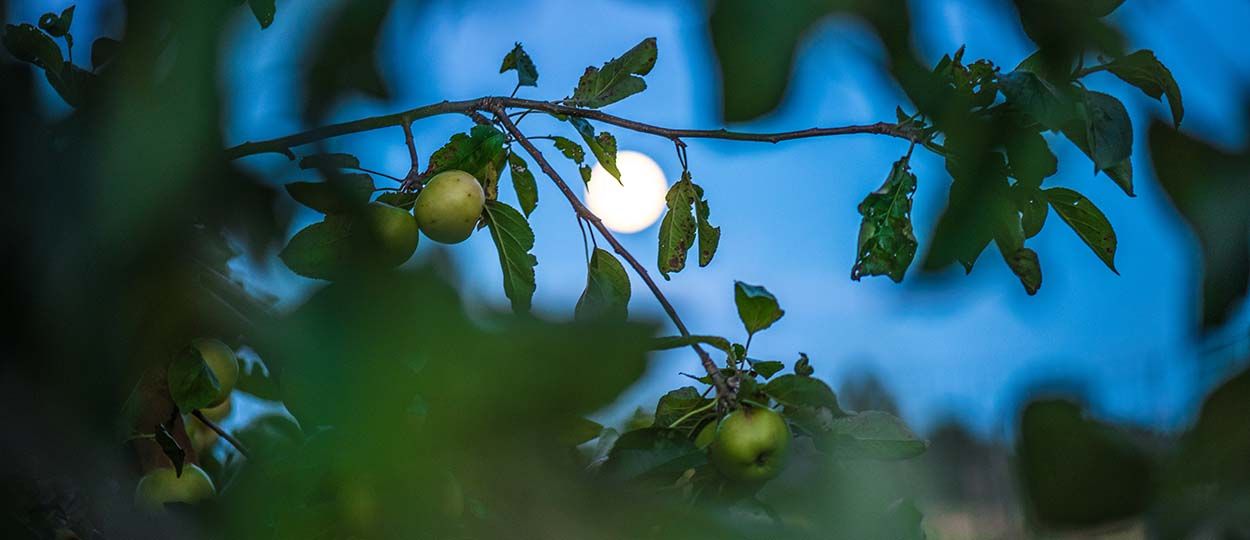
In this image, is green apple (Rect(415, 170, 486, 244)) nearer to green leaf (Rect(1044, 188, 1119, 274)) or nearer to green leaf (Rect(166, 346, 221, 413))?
green leaf (Rect(166, 346, 221, 413))

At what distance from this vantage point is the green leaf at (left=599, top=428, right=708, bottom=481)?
57cm

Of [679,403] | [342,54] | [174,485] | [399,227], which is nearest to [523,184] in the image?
[399,227]

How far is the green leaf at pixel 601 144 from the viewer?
1.00 m

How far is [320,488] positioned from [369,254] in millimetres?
61

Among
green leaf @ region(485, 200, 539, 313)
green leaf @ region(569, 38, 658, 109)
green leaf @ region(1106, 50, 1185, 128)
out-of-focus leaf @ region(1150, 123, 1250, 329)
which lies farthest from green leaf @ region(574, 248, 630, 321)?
out-of-focus leaf @ region(1150, 123, 1250, 329)

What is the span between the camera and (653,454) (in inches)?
24.4

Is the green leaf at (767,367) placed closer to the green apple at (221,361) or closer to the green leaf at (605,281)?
the green leaf at (605,281)

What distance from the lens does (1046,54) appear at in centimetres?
30

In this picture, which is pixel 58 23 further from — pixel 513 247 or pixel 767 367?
pixel 767 367

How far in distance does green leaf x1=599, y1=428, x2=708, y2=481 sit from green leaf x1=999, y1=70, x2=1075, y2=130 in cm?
32

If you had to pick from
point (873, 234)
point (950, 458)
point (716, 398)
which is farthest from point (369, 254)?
point (873, 234)

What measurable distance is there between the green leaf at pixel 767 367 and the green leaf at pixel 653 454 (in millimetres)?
131

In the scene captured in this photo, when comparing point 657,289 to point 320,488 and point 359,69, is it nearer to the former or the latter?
point 359,69

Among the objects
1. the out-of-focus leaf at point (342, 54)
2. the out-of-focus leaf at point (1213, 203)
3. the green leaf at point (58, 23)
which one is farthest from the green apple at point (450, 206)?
the out-of-focus leaf at point (1213, 203)
